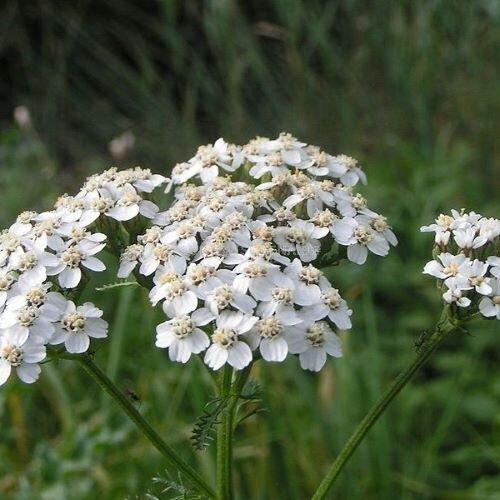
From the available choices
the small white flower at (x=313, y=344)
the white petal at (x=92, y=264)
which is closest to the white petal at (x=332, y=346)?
the small white flower at (x=313, y=344)

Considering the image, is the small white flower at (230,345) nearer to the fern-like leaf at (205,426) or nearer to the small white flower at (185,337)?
the small white flower at (185,337)

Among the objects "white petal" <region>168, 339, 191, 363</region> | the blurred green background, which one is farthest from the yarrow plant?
the blurred green background

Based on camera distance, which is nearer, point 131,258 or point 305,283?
point 305,283

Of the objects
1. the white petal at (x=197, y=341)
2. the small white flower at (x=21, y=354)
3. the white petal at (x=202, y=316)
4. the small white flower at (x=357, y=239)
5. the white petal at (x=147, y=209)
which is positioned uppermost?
the white petal at (x=147, y=209)

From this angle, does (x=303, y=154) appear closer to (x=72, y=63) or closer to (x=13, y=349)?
(x=13, y=349)

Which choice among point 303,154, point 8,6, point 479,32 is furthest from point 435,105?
point 8,6

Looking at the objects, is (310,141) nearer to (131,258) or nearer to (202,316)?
(131,258)

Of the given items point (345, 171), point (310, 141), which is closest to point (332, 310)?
point (345, 171)
